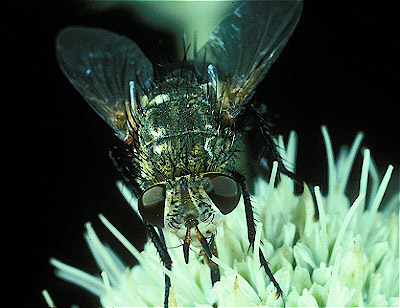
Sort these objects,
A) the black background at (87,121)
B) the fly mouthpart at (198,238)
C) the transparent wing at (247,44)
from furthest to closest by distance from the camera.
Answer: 1. the black background at (87,121)
2. the transparent wing at (247,44)
3. the fly mouthpart at (198,238)

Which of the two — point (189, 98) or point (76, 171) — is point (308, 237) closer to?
point (189, 98)

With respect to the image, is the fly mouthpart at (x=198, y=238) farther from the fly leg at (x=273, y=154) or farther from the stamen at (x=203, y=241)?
the fly leg at (x=273, y=154)

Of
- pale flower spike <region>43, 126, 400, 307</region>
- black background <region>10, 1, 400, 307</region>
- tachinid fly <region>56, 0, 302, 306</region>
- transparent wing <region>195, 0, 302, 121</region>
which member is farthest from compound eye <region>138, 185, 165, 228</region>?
black background <region>10, 1, 400, 307</region>

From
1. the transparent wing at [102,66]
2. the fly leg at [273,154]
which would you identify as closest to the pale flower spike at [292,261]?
the fly leg at [273,154]

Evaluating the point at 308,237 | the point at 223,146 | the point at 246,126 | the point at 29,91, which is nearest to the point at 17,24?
the point at 29,91

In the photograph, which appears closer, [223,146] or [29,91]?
[223,146]

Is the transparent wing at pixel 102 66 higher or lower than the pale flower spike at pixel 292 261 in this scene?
higher
